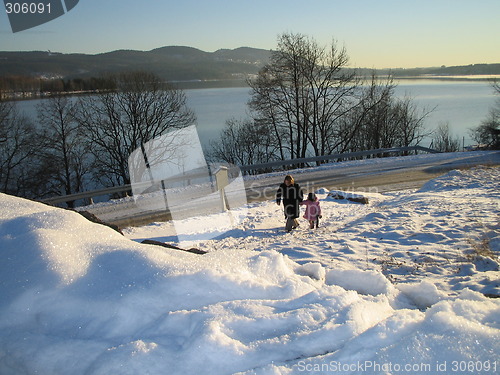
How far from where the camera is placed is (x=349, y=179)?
A: 62.7ft

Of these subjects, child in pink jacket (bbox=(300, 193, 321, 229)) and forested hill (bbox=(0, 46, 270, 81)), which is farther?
forested hill (bbox=(0, 46, 270, 81))

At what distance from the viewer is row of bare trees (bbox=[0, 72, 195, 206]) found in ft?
128

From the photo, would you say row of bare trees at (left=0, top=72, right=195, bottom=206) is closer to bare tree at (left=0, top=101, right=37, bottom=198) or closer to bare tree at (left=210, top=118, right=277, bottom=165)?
bare tree at (left=0, top=101, right=37, bottom=198)

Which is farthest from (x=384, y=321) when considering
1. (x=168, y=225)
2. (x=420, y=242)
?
(x=168, y=225)

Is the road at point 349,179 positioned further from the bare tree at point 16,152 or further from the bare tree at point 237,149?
the bare tree at point 237,149

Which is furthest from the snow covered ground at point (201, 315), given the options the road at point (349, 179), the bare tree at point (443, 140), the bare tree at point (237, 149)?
the bare tree at point (443, 140)

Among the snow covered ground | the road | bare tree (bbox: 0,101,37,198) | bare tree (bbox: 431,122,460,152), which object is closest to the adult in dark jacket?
the road

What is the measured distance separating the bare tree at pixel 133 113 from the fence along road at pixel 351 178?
2190 cm

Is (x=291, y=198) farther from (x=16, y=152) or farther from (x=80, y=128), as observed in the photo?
(x=16, y=152)

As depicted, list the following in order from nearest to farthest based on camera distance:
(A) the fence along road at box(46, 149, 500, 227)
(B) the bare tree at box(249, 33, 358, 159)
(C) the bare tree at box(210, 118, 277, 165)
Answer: (A) the fence along road at box(46, 149, 500, 227) → (B) the bare tree at box(249, 33, 358, 159) → (C) the bare tree at box(210, 118, 277, 165)

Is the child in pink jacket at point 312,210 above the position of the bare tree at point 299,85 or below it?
below

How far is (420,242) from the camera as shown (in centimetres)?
892

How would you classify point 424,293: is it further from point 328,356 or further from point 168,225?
point 168,225

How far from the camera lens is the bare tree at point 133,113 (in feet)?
128
